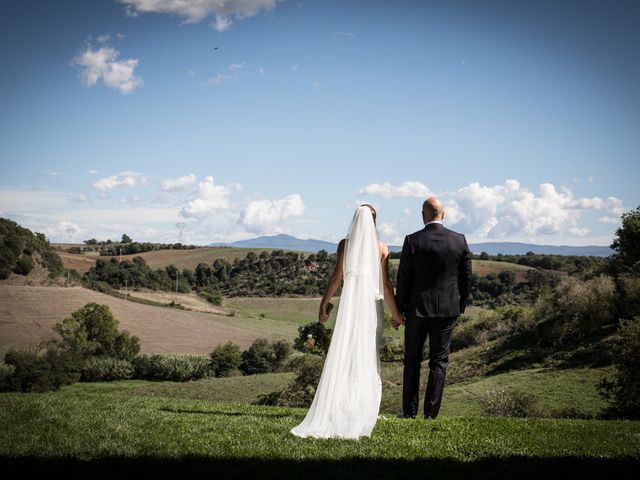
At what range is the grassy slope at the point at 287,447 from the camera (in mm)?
5051

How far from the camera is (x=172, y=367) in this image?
56.6 m

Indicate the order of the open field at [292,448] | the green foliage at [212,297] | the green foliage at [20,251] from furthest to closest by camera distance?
the green foliage at [212,297]
the green foliage at [20,251]
the open field at [292,448]

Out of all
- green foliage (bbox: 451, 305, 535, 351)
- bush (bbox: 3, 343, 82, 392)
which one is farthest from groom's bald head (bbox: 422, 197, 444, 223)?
bush (bbox: 3, 343, 82, 392)

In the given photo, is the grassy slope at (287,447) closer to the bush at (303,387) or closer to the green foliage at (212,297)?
the bush at (303,387)

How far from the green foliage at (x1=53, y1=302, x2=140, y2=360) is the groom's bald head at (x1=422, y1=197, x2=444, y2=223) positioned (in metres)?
57.2

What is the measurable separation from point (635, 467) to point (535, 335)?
22.9 m

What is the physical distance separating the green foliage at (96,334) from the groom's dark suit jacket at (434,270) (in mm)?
57052

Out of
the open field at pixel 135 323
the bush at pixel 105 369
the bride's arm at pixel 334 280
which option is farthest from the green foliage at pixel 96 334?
the bride's arm at pixel 334 280

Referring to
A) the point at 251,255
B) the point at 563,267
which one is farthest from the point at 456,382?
the point at 251,255

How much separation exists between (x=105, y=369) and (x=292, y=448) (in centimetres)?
5269

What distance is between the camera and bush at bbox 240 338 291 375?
5881 cm

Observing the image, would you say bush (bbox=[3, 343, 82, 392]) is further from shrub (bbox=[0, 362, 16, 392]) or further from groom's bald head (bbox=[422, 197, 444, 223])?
groom's bald head (bbox=[422, 197, 444, 223])

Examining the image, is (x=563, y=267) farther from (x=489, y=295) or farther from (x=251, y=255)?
(x=251, y=255)

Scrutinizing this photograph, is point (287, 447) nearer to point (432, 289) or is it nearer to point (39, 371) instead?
point (432, 289)
